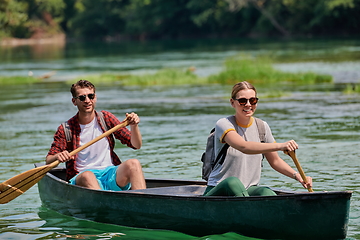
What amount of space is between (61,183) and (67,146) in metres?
0.50

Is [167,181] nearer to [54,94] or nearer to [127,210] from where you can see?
[127,210]

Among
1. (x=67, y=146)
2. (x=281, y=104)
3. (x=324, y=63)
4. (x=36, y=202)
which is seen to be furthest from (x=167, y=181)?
(x=324, y=63)

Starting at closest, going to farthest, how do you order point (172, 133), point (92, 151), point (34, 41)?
point (92, 151)
point (172, 133)
point (34, 41)

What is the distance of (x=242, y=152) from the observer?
597 centimetres

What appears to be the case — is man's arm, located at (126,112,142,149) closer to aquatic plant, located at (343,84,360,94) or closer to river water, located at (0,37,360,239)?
river water, located at (0,37,360,239)

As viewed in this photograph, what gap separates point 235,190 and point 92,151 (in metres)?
1.96

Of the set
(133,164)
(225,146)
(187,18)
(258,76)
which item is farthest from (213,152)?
(187,18)

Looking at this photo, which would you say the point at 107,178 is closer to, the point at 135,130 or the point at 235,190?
the point at 135,130

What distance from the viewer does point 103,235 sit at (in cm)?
708

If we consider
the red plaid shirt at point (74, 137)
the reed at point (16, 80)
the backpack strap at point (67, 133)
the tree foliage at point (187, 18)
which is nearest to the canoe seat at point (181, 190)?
the red plaid shirt at point (74, 137)

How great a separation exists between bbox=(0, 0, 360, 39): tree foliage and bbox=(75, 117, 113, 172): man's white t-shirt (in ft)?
136

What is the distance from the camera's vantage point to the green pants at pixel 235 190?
19.7ft

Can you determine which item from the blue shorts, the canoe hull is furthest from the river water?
the blue shorts

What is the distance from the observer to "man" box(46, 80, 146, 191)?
702 cm
